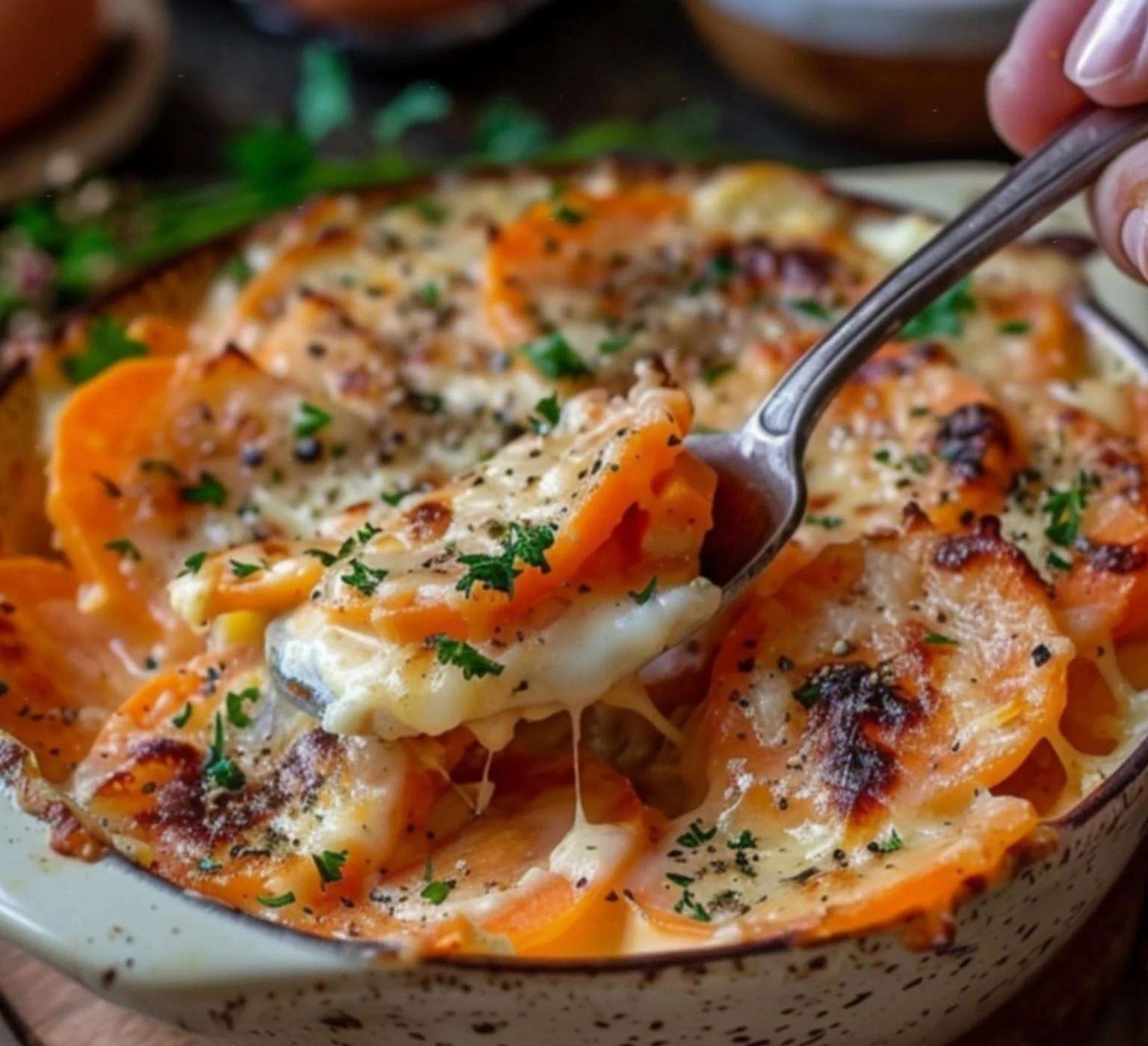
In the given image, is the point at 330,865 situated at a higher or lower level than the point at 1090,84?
Answer: lower

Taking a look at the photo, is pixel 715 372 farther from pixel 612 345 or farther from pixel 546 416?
pixel 546 416

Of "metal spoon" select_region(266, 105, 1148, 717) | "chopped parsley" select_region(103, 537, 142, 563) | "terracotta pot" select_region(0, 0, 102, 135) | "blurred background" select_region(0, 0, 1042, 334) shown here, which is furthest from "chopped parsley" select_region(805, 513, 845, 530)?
"terracotta pot" select_region(0, 0, 102, 135)

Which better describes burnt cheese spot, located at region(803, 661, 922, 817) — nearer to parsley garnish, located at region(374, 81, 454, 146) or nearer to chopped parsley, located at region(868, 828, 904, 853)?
chopped parsley, located at region(868, 828, 904, 853)

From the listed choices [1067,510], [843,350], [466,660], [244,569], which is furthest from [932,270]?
[244,569]

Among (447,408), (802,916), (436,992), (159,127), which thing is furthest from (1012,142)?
(159,127)

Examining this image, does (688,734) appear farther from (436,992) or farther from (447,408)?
(447,408)

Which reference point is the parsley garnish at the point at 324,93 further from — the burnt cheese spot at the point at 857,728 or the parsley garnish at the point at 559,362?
the burnt cheese spot at the point at 857,728
